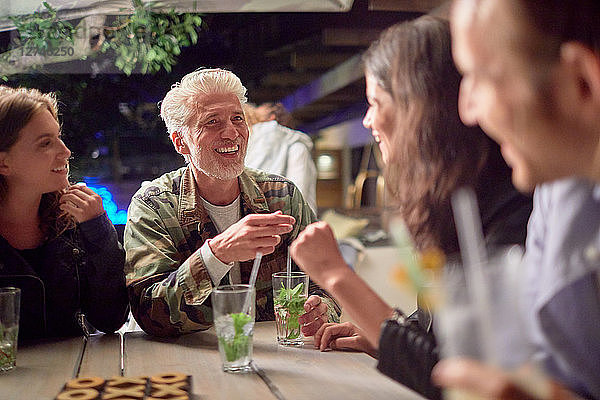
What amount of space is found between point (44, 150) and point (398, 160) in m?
1.00

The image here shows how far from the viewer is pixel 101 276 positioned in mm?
1855

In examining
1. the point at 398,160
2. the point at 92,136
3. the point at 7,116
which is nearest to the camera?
the point at 398,160

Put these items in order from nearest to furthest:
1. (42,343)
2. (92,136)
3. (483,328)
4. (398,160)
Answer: (483,328) < (398,160) < (42,343) < (92,136)

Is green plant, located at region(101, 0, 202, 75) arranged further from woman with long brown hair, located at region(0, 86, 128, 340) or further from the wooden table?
the wooden table

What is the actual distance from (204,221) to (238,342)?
2.41ft

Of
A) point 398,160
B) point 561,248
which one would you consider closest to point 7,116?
point 398,160

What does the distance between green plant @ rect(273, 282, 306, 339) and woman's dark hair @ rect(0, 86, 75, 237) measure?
2.11 ft

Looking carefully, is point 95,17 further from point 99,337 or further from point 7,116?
point 99,337

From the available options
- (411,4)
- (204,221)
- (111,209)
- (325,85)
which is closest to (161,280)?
(204,221)

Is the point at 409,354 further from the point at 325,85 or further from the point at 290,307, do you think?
the point at 325,85

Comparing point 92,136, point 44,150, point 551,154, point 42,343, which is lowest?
point 42,343

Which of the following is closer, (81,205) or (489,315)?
(489,315)

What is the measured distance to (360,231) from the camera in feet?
12.8

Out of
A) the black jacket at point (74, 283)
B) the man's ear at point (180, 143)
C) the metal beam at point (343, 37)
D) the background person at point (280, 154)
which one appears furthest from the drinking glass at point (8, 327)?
the metal beam at point (343, 37)
